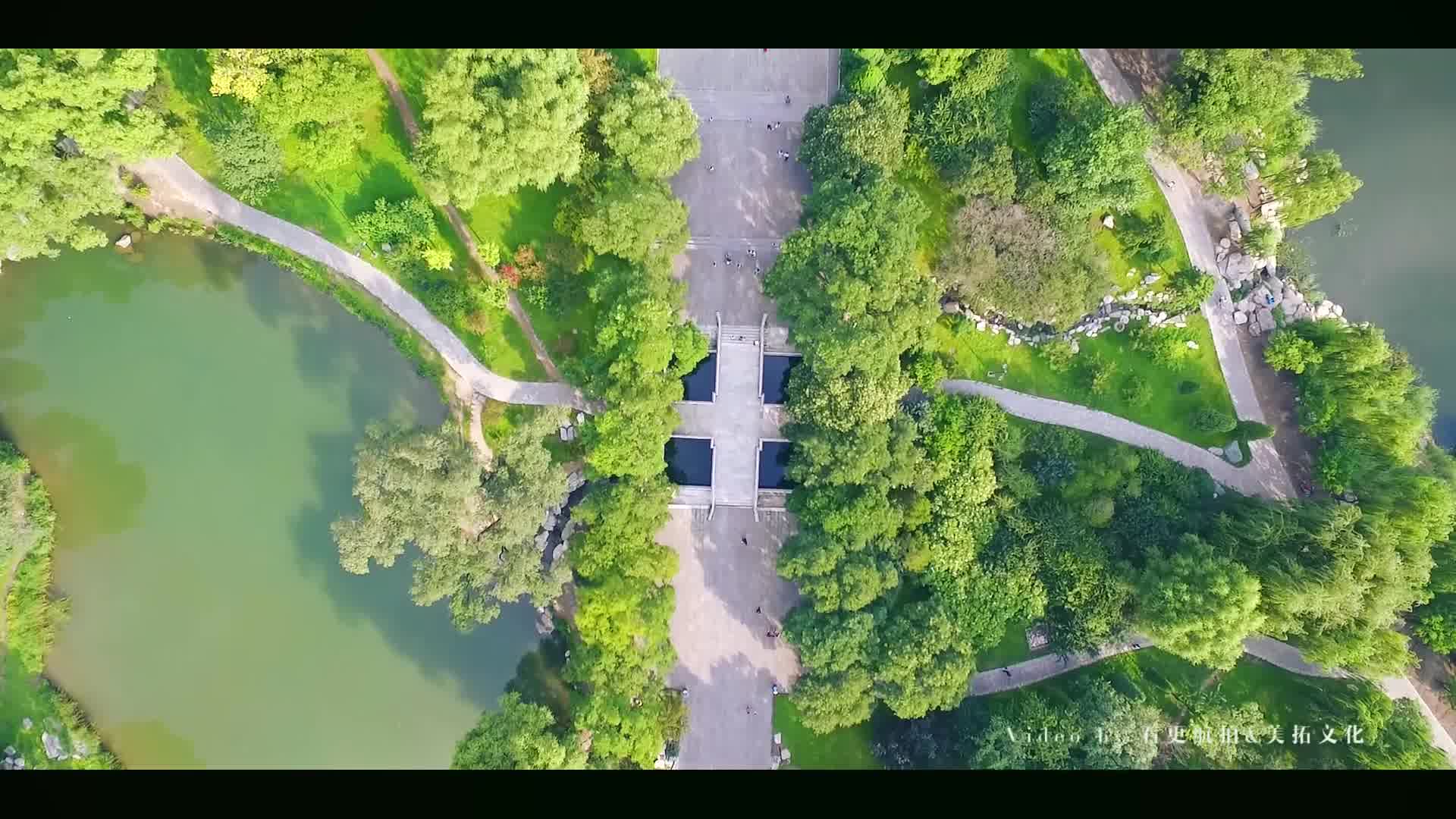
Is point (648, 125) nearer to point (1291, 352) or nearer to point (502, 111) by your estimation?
point (502, 111)

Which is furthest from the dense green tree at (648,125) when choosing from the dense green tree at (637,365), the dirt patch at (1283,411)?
the dirt patch at (1283,411)

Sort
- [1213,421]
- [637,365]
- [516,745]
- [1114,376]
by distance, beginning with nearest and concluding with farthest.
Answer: [516,745] → [637,365] → [1213,421] → [1114,376]

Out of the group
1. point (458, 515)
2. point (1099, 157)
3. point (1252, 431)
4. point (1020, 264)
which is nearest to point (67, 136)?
A: point (458, 515)

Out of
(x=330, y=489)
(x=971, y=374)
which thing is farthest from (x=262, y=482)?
(x=971, y=374)

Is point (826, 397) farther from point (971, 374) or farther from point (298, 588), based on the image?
point (298, 588)

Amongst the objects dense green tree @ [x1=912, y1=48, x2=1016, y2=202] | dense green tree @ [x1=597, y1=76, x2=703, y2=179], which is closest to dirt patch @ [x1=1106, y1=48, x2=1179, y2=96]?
dense green tree @ [x1=912, y1=48, x2=1016, y2=202]

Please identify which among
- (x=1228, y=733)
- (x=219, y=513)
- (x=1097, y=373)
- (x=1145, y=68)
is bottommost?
(x=1228, y=733)

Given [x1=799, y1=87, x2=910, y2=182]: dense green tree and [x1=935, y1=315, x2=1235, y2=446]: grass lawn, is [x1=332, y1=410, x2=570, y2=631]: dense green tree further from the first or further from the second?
[x1=935, y1=315, x2=1235, y2=446]: grass lawn
